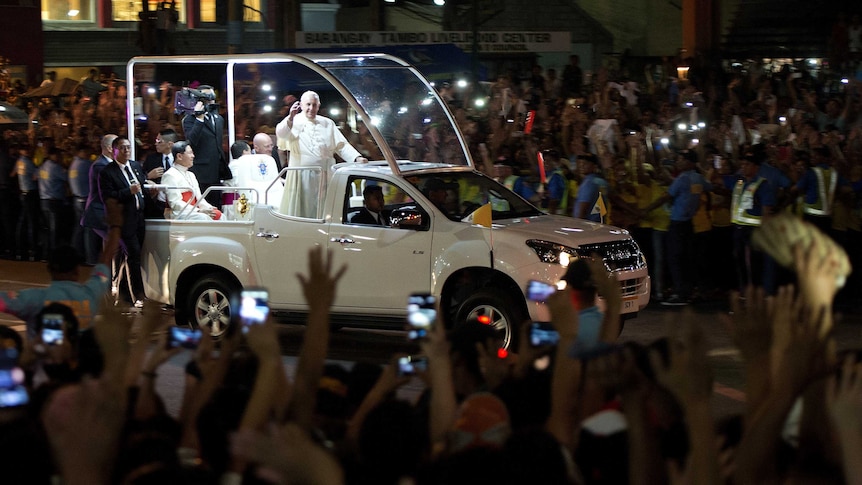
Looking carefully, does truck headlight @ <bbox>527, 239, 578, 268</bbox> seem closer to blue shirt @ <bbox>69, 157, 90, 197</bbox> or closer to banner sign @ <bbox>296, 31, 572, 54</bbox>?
blue shirt @ <bbox>69, 157, 90, 197</bbox>

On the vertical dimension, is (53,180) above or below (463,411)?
above

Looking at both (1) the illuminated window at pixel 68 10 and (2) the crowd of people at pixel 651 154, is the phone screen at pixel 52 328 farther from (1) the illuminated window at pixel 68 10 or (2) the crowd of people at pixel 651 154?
(1) the illuminated window at pixel 68 10

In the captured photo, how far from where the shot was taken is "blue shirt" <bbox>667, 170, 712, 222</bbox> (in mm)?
13953

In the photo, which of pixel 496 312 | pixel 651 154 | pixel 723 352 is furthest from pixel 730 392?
pixel 651 154

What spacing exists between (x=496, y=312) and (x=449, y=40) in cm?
1476

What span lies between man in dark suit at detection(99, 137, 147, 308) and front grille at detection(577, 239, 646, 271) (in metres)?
4.72

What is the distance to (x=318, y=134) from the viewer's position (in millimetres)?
13031

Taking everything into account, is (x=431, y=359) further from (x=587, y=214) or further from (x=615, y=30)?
(x=615, y=30)

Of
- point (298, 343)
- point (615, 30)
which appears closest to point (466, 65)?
point (298, 343)

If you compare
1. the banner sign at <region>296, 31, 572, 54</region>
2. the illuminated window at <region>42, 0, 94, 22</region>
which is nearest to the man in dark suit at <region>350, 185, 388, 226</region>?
the banner sign at <region>296, 31, 572, 54</region>

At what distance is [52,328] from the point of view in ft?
18.3

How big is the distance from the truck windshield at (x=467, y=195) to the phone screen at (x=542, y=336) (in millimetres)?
5803

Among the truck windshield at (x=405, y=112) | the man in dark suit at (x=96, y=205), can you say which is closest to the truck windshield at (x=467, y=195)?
the truck windshield at (x=405, y=112)

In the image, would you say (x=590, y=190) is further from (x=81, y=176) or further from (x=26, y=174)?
(x=26, y=174)
